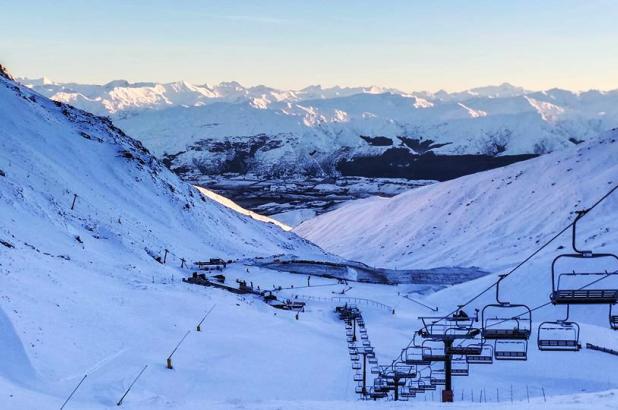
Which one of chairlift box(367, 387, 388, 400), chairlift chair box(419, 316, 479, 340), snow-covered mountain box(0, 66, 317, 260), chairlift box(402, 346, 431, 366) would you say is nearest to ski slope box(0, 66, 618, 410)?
snow-covered mountain box(0, 66, 317, 260)

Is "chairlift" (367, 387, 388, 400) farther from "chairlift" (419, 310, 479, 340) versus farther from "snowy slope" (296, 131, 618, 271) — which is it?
"snowy slope" (296, 131, 618, 271)

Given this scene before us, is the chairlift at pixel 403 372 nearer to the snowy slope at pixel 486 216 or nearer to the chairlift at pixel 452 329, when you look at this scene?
the chairlift at pixel 452 329

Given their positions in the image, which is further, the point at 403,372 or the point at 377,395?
the point at 403,372

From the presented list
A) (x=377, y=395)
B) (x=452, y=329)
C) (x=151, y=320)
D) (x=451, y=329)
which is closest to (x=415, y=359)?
(x=452, y=329)

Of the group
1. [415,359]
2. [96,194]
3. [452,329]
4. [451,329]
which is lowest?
[415,359]

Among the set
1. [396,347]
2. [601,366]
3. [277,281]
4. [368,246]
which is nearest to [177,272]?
[277,281]

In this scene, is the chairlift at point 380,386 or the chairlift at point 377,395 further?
the chairlift at point 380,386

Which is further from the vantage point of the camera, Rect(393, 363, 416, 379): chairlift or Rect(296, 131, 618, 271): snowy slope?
Rect(296, 131, 618, 271): snowy slope

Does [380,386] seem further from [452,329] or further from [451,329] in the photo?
[451,329]

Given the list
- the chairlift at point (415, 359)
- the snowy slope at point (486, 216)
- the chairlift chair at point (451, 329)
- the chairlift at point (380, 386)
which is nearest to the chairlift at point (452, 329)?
the chairlift chair at point (451, 329)
